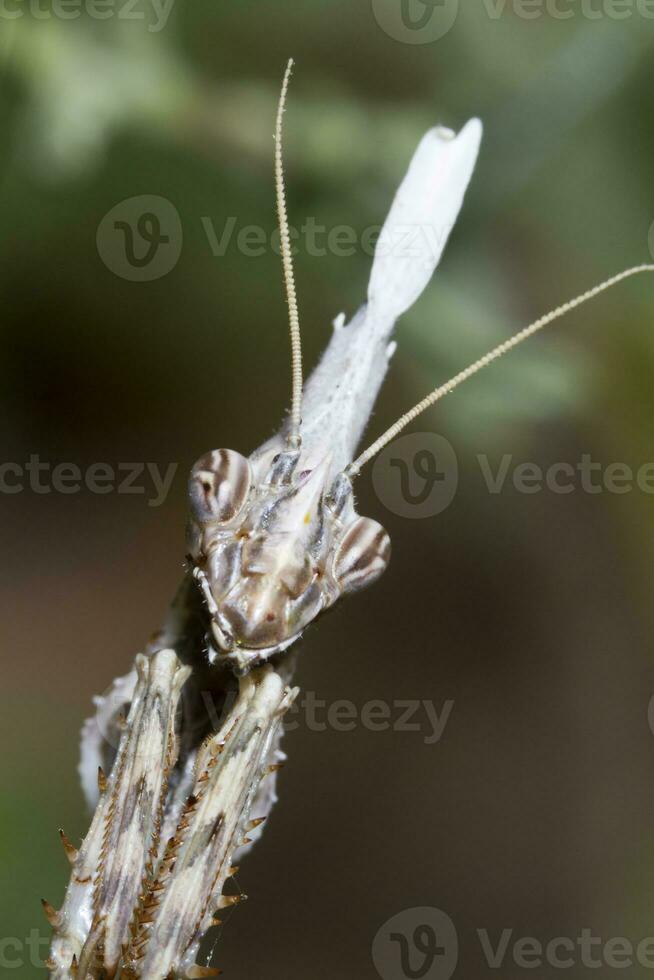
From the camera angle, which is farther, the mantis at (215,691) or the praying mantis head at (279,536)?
the praying mantis head at (279,536)

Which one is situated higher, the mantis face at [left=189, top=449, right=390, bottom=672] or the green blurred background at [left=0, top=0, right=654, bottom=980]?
the green blurred background at [left=0, top=0, right=654, bottom=980]

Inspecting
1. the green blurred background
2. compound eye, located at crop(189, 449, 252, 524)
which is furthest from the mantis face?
the green blurred background

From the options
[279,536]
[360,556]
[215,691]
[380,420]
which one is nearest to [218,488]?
[279,536]

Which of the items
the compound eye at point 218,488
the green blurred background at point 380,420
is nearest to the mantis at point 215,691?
the compound eye at point 218,488

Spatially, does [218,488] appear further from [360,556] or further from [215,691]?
[215,691]

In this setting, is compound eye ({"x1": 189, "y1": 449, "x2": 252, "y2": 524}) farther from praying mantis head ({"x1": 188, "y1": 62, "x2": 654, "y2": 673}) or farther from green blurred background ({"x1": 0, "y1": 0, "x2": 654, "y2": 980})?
green blurred background ({"x1": 0, "y1": 0, "x2": 654, "y2": 980})

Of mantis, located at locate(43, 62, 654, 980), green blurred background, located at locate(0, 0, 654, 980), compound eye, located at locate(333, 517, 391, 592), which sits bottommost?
mantis, located at locate(43, 62, 654, 980)

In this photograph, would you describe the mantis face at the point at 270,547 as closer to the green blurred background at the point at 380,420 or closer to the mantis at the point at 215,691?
the mantis at the point at 215,691
